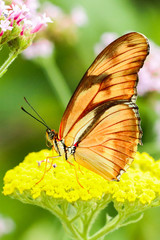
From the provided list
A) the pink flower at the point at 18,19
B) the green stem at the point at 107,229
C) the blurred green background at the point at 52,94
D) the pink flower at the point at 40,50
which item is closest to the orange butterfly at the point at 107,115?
the green stem at the point at 107,229


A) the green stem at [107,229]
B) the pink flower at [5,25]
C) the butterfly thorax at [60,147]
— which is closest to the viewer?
the pink flower at [5,25]

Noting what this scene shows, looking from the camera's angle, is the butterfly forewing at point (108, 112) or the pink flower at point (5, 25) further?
the butterfly forewing at point (108, 112)

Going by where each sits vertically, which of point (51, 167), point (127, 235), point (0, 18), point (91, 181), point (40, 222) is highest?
point (0, 18)

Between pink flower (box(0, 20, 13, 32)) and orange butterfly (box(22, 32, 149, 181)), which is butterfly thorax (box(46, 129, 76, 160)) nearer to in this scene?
orange butterfly (box(22, 32, 149, 181))

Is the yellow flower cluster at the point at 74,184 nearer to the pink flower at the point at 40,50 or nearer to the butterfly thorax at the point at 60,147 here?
the butterfly thorax at the point at 60,147

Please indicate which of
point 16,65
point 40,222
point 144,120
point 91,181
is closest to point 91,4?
point 16,65

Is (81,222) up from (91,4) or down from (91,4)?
down

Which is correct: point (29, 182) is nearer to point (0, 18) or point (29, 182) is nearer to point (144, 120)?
point (0, 18)

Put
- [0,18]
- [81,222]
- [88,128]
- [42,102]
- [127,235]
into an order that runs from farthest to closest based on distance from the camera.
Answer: [42,102]
[127,235]
[88,128]
[81,222]
[0,18]
